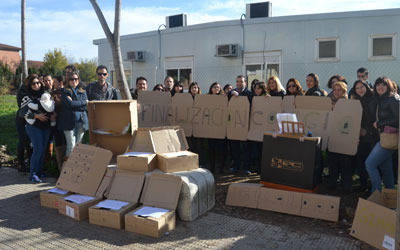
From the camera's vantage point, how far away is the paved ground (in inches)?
153

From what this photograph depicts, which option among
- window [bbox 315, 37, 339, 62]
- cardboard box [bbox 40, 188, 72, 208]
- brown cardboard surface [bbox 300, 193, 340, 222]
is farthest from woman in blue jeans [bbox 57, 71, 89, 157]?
window [bbox 315, 37, 339, 62]

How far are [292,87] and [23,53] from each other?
8345 millimetres

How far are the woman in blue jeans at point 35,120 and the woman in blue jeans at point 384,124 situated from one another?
17.7 ft

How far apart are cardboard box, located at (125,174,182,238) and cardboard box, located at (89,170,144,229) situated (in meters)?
0.11

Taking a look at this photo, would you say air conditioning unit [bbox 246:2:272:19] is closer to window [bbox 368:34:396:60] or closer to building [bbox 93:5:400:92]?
building [bbox 93:5:400:92]

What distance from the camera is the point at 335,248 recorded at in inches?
150

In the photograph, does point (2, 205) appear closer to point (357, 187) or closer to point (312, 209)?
point (312, 209)

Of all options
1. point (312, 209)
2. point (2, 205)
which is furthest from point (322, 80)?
point (2, 205)

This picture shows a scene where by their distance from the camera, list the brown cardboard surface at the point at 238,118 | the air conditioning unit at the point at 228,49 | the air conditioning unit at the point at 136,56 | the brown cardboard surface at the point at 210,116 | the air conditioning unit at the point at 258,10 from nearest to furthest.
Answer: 1. the brown cardboard surface at the point at 238,118
2. the brown cardboard surface at the point at 210,116
3. the air conditioning unit at the point at 228,49
4. the air conditioning unit at the point at 258,10
5. the air conditioning unit at the point at 136,56

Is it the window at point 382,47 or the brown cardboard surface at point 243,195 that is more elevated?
the window at point 382,47

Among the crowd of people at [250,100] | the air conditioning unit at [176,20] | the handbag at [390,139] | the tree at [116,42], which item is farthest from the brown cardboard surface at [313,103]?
the air conditioning unit at [176,20]

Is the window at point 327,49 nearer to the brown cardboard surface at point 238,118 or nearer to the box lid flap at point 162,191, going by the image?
the brown cardboard surface at point 238,118

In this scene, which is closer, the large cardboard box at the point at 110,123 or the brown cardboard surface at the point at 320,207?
the brown cardboard surface at the point at 320,207

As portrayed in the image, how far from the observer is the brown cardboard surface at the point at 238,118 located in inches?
250
